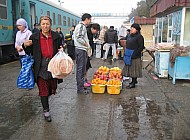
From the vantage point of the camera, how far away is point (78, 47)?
559 cm

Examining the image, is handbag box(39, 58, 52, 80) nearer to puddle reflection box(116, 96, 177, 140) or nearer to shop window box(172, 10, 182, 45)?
puddle reflection box(116, 96, 177, 140)

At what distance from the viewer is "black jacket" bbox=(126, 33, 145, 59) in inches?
233

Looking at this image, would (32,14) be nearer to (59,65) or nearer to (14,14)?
(14,14)

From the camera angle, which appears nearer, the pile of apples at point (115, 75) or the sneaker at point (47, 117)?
the sneaker at point (47, 117)

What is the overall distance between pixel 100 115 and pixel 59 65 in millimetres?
1255

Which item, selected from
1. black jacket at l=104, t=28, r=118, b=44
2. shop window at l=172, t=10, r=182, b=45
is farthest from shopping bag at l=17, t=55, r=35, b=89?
black jacket at l=104, t=28, r=118, b=44

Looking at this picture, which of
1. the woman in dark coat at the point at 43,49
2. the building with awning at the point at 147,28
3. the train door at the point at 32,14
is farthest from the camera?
the building with awning at the point at 147,28

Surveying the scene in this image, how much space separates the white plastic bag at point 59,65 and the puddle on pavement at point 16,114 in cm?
103

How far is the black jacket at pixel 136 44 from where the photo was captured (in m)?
5.92

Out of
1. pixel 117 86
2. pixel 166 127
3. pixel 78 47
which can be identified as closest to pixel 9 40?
pixel 78 47

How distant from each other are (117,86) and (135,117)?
1.35 meters

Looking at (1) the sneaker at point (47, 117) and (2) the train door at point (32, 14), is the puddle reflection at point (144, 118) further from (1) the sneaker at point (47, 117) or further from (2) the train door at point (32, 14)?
(2) the train door at point (32, 14)

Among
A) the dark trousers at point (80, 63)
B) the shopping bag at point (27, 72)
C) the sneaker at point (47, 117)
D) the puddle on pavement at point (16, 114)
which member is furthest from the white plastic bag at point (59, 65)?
the dark trousers at point (80, 63)

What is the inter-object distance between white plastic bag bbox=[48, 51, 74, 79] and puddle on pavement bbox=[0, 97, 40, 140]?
3.39 ft
